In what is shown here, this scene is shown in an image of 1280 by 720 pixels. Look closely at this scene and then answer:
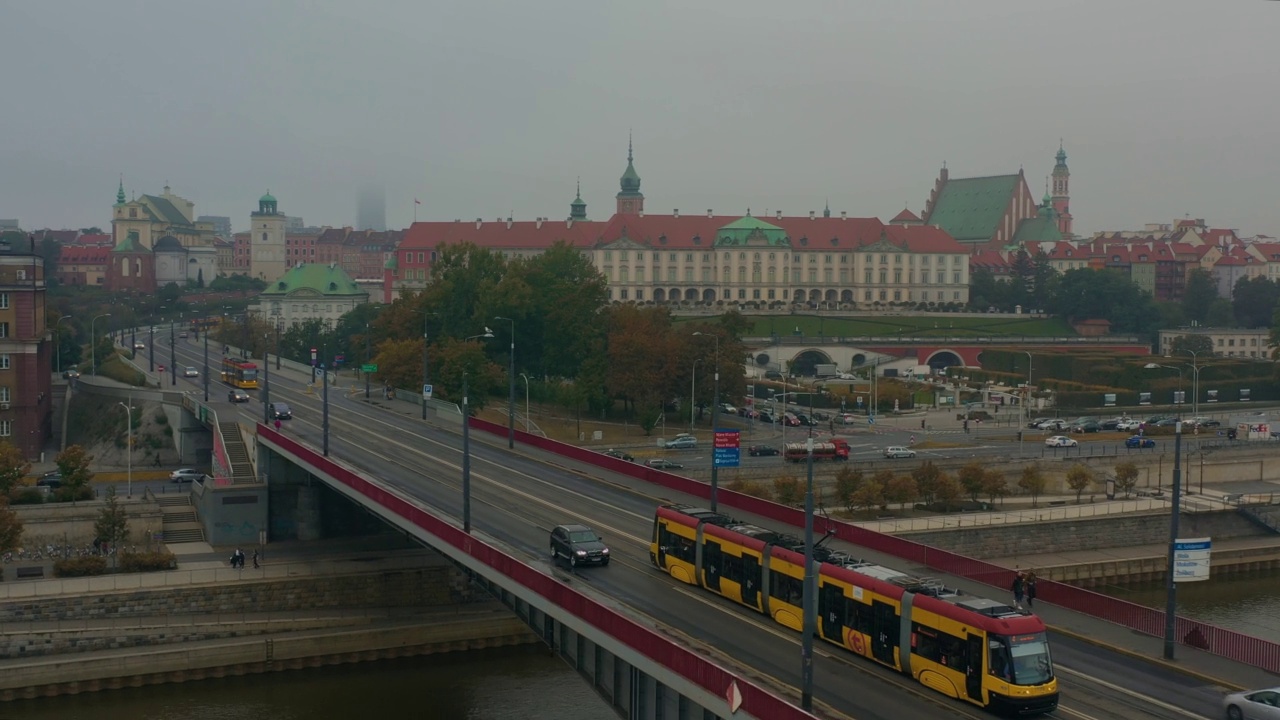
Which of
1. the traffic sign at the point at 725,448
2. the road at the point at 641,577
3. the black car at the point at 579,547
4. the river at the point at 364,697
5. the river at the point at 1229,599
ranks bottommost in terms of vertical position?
the river at the point at 364,697

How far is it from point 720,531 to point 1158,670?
9.03 m

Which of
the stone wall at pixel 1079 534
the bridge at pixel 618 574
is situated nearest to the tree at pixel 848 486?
the stone wall at pixel 1079 534

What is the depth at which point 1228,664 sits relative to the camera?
82.2 feet

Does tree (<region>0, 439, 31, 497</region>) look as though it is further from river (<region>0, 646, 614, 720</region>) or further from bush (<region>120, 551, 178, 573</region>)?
river (<region>0, 646, 614, 720</region>)

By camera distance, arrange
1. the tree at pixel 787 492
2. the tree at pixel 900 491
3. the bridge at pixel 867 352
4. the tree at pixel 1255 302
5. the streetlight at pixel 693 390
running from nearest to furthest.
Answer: the tree at pixel 787 492, the tree at pixel 900 491, the streetlight at pixel 693 390, the bridge at pixel 867 352, the tree at pixel 1255 302

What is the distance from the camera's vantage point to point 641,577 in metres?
30.3

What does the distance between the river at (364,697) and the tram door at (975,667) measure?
15.6 m

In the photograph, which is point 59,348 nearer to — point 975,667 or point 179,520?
point 179,520

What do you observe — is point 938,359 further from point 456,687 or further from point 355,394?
point 456,687

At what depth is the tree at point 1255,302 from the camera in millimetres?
139750

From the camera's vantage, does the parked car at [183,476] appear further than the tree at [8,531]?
Yes

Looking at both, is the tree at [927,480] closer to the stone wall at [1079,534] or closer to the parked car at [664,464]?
the stone wall at [1079,534]

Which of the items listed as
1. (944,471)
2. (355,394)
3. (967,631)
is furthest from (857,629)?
(355,394)

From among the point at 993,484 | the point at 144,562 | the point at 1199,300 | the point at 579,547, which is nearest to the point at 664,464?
the point at 993,484
